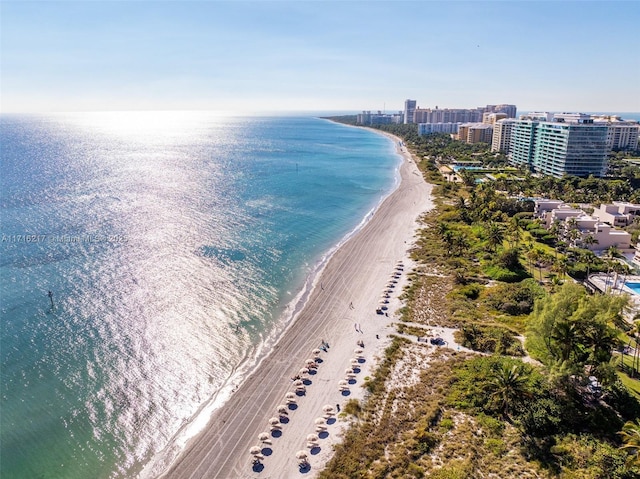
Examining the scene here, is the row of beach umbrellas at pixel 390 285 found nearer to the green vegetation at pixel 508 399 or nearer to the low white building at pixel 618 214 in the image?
the green vegetation at pixel 508 399

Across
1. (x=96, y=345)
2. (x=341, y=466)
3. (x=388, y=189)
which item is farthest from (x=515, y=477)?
(x=388, y=189)

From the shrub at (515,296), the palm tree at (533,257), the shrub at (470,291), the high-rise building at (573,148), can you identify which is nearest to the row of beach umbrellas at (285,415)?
the shrub at (470,291)

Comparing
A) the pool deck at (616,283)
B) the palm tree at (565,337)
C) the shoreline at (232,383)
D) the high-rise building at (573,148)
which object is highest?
the high-rise building at (573,148)

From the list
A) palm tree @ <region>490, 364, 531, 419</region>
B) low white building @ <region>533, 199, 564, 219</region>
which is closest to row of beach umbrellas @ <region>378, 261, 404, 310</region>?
palm tree @ <region>490, 364, 531, 419</region>

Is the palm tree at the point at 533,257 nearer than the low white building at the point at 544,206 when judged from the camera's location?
Yes

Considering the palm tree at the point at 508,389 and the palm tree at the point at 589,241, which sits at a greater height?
the palm tree at the point at 589,241

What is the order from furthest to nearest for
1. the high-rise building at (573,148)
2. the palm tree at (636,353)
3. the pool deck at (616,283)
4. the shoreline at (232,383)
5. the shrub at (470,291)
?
the high-rise building at (573,148) < the shrub at (470,291) < the pool deck at (616,283) < the palm tree at (636,353) < the shoreline at (232,383)

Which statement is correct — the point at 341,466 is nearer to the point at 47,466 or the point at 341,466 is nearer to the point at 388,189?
the point at 47,466
